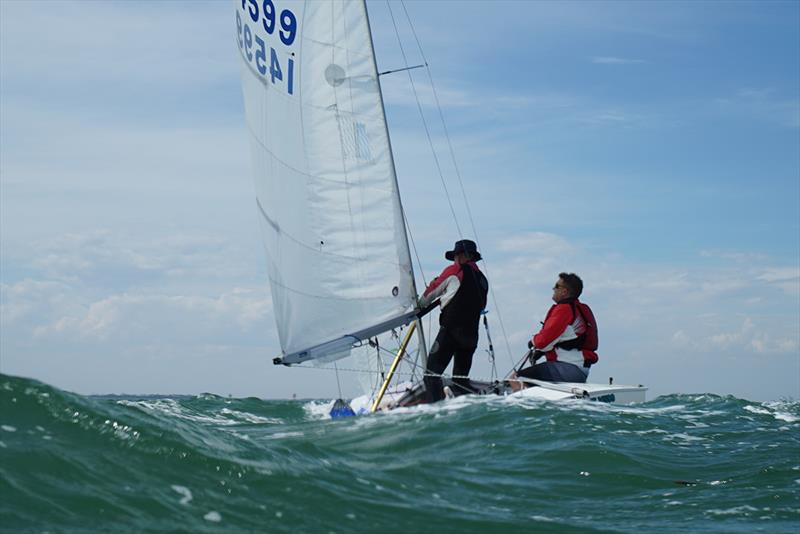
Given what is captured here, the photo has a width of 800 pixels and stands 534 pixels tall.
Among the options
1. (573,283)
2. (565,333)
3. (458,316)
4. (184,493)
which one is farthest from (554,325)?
(184,493)

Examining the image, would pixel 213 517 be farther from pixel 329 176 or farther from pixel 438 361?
pixel 329 176

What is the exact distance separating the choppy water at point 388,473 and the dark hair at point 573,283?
4.17 feet

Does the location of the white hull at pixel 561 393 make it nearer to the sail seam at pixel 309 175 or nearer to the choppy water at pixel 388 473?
the choppy water at pixel 388 473

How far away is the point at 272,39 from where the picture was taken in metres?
9.43

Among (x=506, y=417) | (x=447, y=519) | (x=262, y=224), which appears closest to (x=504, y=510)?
(x=447, y=519)

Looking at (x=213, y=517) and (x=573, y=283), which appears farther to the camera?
(x=573, y=283)

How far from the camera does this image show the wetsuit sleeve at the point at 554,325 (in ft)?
29.3

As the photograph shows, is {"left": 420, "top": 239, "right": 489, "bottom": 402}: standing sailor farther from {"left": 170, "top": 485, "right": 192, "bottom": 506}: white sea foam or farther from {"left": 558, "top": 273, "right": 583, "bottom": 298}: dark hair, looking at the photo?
{"left": 170, "top": 485, "right": 192, "bottom": 506}: white sea foam

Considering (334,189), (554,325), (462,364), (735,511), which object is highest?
(334,189)

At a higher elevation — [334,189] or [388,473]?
[334,189]

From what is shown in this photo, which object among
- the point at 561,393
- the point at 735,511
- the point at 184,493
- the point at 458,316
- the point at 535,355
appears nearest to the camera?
the point at 184,493

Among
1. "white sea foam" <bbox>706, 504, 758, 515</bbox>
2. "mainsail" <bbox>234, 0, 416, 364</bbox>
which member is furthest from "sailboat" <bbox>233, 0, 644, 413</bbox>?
"white sea foam" <bbox>706, 504, 758, 515</bbox>

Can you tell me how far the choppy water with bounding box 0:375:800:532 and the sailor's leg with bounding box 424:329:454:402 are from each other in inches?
31.3

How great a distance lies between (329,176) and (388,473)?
4.23 meters
